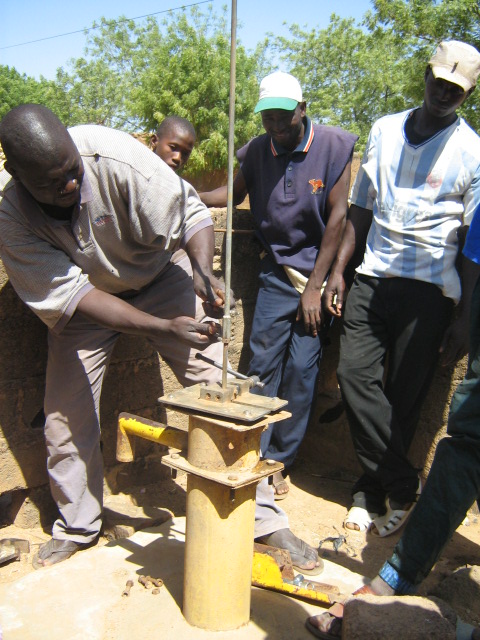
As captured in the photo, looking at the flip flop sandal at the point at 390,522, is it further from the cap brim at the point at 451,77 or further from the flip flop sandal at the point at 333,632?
the cap brim at the point at 451,77

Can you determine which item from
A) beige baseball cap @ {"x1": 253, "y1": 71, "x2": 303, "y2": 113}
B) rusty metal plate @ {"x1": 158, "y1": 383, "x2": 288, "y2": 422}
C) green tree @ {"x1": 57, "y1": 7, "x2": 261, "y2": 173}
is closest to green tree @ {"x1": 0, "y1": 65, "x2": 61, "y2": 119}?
green tree @ {"x1": 57, "y1": 7, "x2": 261, "y2": 173}

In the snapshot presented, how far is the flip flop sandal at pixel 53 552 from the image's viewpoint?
2934 millimetres

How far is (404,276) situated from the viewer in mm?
3178

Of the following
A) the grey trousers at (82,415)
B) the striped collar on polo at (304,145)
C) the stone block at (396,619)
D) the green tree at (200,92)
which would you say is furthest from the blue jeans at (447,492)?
the green tree at (200,92)

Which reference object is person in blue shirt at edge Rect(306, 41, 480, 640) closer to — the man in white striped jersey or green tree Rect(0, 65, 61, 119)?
the man in white striped jersey

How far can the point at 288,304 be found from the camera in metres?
3.61

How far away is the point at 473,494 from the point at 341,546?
1.16m

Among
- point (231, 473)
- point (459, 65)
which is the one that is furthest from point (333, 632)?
point (459, 65)

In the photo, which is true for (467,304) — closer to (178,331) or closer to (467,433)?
(467,433)

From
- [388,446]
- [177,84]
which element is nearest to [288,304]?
[388,446]

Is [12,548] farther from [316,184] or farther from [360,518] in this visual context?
[316,184]

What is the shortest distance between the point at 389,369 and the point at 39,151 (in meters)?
2.06

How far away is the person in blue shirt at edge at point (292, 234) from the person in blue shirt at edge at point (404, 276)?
0.45 ft

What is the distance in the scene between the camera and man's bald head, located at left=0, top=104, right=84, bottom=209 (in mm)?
2373
